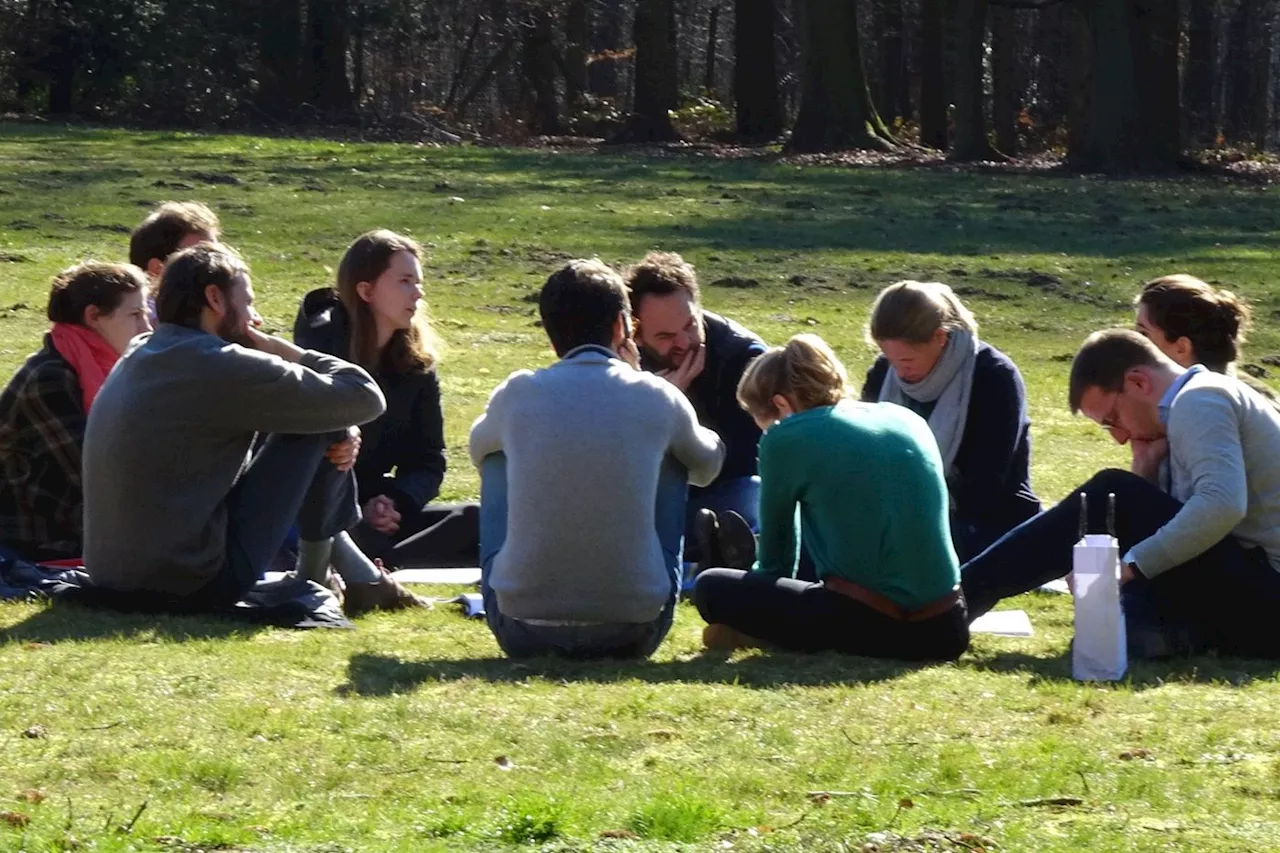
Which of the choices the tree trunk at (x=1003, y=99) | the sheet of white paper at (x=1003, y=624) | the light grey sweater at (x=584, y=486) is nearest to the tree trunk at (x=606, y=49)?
the tree trunk at (x=1003, y=99)

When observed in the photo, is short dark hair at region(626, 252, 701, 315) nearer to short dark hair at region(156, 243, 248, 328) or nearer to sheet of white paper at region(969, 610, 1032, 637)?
sheet of white paper at region(969, 610, 1032, 637)

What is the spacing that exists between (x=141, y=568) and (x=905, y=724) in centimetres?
238

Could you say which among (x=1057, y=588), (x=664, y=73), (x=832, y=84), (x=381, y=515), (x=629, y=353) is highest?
(x=664, y=73)

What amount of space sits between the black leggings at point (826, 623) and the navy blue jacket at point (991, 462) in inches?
49.0

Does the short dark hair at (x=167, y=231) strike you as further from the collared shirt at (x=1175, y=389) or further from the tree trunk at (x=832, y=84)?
the tree trunk at (x=832, y=84)

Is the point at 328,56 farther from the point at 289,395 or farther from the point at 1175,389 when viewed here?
the point at 1175,389

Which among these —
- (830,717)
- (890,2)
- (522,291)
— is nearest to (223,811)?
(830,717)

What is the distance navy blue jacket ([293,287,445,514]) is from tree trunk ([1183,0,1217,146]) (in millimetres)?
29172

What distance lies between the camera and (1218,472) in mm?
5773

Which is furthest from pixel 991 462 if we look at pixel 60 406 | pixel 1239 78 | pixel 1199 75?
pixel 1239 78

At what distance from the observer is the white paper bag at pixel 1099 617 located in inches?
221

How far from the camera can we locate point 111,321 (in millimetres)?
6781

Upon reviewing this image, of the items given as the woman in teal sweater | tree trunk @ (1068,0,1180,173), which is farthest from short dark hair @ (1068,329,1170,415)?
tree trunk @ (1068,0,1180,173)

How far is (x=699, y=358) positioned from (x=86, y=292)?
7.11 ft
